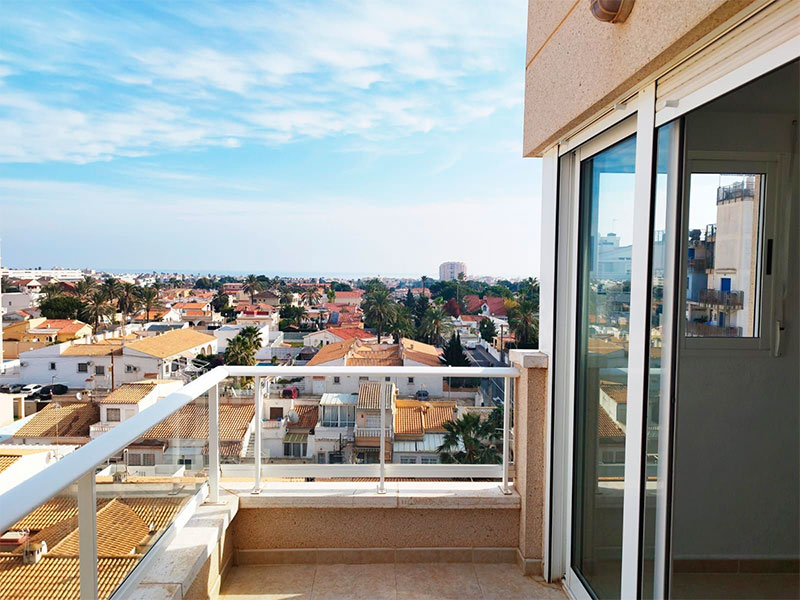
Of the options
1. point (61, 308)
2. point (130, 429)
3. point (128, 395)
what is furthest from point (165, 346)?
point (61, 308)

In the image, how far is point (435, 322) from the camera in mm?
26750

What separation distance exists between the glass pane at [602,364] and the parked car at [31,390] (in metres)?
21.0

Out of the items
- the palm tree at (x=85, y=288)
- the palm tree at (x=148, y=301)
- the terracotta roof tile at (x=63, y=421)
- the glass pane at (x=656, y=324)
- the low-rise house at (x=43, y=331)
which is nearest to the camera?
the glass pane at (x=656, y=324)

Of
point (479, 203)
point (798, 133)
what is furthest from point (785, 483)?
point (479, 203)

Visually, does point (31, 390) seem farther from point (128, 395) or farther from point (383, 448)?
point (383, 448)

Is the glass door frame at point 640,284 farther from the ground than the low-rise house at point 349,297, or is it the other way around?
the glass door frame at point 640,284

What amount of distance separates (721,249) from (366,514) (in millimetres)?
2057

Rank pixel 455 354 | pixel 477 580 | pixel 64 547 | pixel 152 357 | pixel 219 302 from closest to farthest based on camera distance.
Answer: pixel 64 547 < pixel 477 580 < pixel 152 357 < pixel 455 354 < pixel 219 302

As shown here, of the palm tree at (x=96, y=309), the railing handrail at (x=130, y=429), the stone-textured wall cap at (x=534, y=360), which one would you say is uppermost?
the stone-textured wall cap at (x=534, y=360)

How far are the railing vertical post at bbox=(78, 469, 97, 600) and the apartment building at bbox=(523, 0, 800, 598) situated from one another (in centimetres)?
163

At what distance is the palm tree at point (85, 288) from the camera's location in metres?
43.3

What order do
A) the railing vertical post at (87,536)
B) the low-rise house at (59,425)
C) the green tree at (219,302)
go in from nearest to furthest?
the railing vertical post at (87,536) → the low-rise house at (59,425) → the green tree at (219,302)

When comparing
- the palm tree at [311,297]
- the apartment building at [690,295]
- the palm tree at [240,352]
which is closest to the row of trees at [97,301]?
the palm tree at [311,297]

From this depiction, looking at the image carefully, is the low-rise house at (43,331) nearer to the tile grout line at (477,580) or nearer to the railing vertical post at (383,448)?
the railing vertical post at (383,448)
